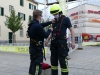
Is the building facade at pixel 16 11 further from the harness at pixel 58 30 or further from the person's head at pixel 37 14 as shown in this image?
the person's head at pixel 37 14

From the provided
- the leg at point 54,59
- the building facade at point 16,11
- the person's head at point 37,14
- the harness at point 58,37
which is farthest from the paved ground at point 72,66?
the building facade at point 16,11


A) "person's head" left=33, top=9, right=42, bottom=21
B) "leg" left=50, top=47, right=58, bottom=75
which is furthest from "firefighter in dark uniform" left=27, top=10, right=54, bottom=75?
"leg" left=50, top=47, right=58, bottom=75

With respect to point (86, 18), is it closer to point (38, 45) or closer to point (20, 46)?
point (20, 46)

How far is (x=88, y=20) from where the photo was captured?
38.8 metres

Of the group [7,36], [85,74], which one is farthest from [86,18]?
[85,74]

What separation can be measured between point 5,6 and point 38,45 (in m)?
26.4

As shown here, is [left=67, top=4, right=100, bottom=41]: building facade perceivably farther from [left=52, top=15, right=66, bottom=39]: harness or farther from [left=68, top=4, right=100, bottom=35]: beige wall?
[left=52, top=15, right=66, bottom=39]: harness

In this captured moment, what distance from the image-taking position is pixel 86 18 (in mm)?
38438

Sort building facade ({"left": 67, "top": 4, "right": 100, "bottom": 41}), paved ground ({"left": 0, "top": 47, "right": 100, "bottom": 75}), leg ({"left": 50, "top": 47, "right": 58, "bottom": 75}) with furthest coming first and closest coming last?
building facade ({"left": 67, "top": 4, "right": 100, "bottom": 41}), paved ground ({"left": 0, "top": 47, "right": 100, "bottom": 75}), leg ({"left": 50, "top": 47, "right": 58, "bottom": 75})

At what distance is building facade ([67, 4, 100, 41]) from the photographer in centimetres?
3828

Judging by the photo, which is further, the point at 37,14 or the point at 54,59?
the point at 54,59

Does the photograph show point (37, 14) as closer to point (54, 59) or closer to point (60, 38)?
point (60, 38)

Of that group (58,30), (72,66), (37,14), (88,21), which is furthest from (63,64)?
(88,21)

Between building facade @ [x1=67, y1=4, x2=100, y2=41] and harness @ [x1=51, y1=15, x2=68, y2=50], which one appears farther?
building facade @ [x1=67, y1=4, x2=100, y2=41]
